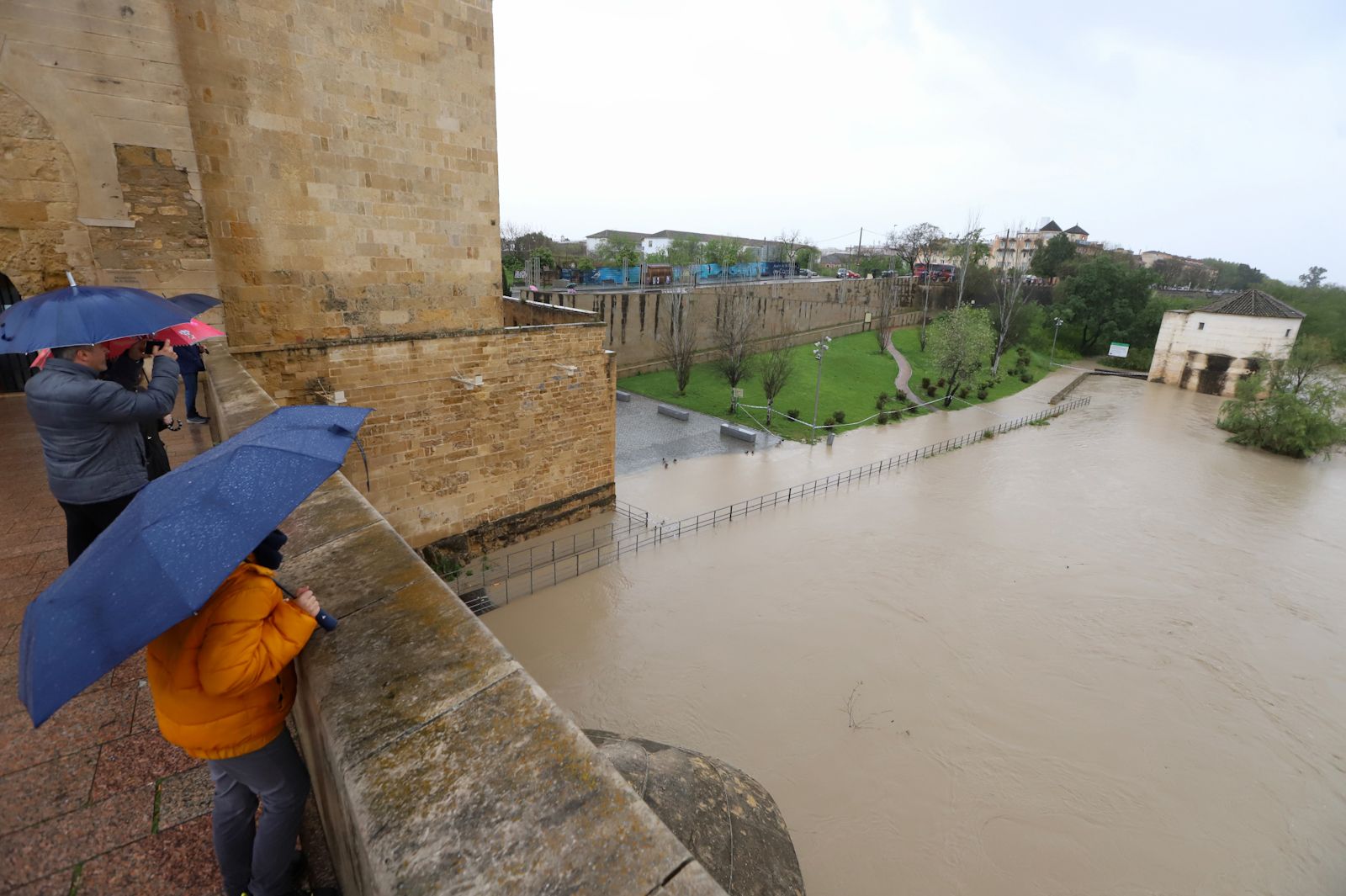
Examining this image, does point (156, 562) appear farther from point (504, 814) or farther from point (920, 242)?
point (920, 242)

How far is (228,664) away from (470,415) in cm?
872

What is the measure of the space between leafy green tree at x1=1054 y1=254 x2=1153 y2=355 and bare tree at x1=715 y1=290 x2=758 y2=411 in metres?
24.8

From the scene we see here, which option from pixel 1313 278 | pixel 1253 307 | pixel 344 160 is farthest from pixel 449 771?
pixel 1313 278

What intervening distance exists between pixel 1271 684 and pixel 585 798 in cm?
1280

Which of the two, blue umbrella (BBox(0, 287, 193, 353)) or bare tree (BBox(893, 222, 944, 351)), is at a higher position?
bare tree (BBox(893, 222, 944, 351))

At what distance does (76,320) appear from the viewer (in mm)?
2643

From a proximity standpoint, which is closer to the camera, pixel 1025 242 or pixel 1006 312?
pixel 1006 312

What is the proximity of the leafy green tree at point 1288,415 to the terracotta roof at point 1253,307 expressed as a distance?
567 cm

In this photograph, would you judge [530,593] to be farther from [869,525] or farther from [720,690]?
[869,525]

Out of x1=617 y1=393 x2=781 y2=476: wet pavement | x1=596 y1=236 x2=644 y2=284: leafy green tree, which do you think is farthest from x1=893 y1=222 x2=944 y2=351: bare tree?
x1=617 y1=393 x2=781 y2=476: wet pavement

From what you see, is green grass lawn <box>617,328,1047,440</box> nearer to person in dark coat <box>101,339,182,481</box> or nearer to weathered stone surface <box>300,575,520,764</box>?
person in dark coat <box>101,339,182,481</box>

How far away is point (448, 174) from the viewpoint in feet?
33.0

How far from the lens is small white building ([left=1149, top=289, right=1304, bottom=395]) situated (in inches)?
1104

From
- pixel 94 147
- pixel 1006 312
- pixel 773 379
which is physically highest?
pixel 94 147
